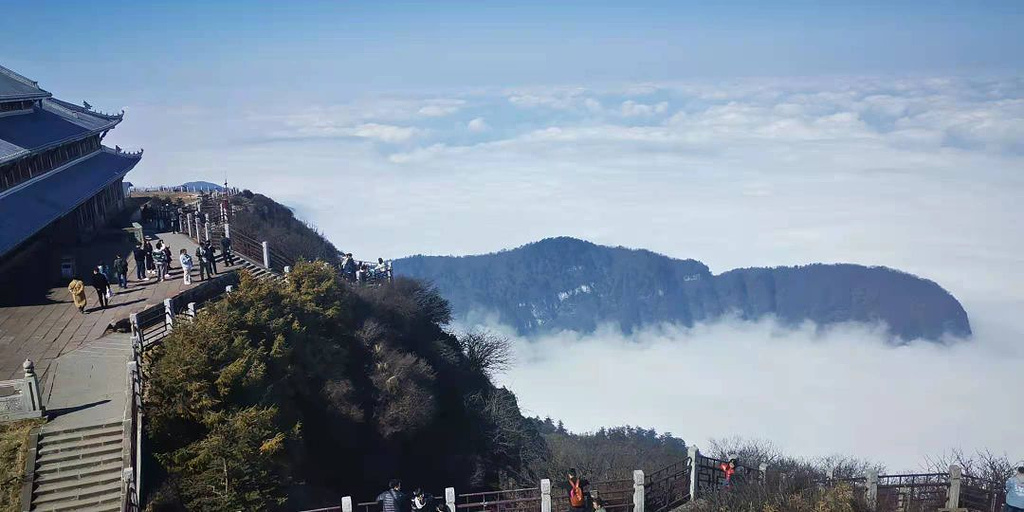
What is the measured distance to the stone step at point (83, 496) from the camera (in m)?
13.0

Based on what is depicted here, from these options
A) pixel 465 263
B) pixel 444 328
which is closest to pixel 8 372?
pixel 444 328

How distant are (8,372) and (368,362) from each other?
9097 millimetres

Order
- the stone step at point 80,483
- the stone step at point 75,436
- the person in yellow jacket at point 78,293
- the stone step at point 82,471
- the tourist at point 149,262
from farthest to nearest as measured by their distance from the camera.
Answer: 1. the tourist at point 149,262
2. the person in yellow jacket at point 78,293
3. the stone step at point 75,436
4. the stone step at point 82,471
5. the stone step at point 80,483

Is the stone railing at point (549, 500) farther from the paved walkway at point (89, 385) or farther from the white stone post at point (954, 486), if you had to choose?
the white stone post at point (954, 486)

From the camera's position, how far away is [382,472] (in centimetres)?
2138

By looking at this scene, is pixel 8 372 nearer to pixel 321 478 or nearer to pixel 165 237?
pixel 321 478

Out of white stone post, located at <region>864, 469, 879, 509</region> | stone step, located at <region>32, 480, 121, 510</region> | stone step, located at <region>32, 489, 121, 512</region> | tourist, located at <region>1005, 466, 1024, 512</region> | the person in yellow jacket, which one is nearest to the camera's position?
stone step, located at <region>32, 489, 121, 512</region>

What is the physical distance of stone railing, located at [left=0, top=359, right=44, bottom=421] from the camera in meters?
14.5

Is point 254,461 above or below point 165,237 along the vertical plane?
below

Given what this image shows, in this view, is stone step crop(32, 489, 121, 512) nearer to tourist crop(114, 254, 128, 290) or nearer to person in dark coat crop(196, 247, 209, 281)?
tourist crop(114, 254, 128, 290)

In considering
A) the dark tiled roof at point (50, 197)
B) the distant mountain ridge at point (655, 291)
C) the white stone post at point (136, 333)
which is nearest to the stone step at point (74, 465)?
the white stone post at point (136, 333)

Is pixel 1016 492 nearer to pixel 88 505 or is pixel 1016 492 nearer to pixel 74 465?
pixel 88 505

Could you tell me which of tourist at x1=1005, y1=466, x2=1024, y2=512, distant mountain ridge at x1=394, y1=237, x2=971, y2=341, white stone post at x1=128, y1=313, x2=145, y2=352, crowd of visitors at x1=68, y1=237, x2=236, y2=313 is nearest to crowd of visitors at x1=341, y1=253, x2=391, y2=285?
crowd of visitors at x1=68, y1=237, x2=236, y2=313

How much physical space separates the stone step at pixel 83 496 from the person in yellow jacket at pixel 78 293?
9.34 metres
